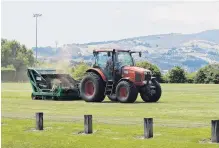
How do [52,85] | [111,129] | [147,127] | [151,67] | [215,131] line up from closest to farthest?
1. [215,131]
2. [147,127]
3. [111,129]
4. [52,85]
5. [151,67]

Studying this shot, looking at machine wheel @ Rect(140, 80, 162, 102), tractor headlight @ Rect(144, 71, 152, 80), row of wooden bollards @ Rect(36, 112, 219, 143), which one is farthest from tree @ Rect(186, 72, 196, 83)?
row of wooden bollards @ Rect(36, 112, 219, 143)

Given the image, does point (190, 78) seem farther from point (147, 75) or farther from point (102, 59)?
point (147, 75)

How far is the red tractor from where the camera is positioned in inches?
1294

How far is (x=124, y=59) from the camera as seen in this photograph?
3456 cm

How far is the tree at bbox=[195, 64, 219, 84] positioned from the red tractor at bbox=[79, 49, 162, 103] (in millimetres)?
40448

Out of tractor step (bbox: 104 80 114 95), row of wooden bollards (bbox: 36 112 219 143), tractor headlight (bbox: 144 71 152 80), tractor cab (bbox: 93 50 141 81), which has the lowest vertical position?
row of wooden bollards (bbox: 36 112 219 143)

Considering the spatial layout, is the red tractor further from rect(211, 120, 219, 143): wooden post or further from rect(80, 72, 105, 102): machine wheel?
rect(211, 120, 219, 143): wooden post

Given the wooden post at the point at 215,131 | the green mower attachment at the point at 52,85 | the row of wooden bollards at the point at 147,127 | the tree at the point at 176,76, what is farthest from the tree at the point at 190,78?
the wooden post at the point at 215,131

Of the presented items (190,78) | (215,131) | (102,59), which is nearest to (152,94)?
(102,59)

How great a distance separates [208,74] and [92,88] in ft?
141

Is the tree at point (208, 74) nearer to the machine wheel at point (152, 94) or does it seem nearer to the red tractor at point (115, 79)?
the red tractor at point (115, 79)

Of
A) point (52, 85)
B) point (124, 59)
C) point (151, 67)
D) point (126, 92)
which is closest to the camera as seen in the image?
point (126, 92)

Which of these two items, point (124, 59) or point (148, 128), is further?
point (124, 59)

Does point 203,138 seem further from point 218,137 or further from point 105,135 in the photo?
point 105,135
